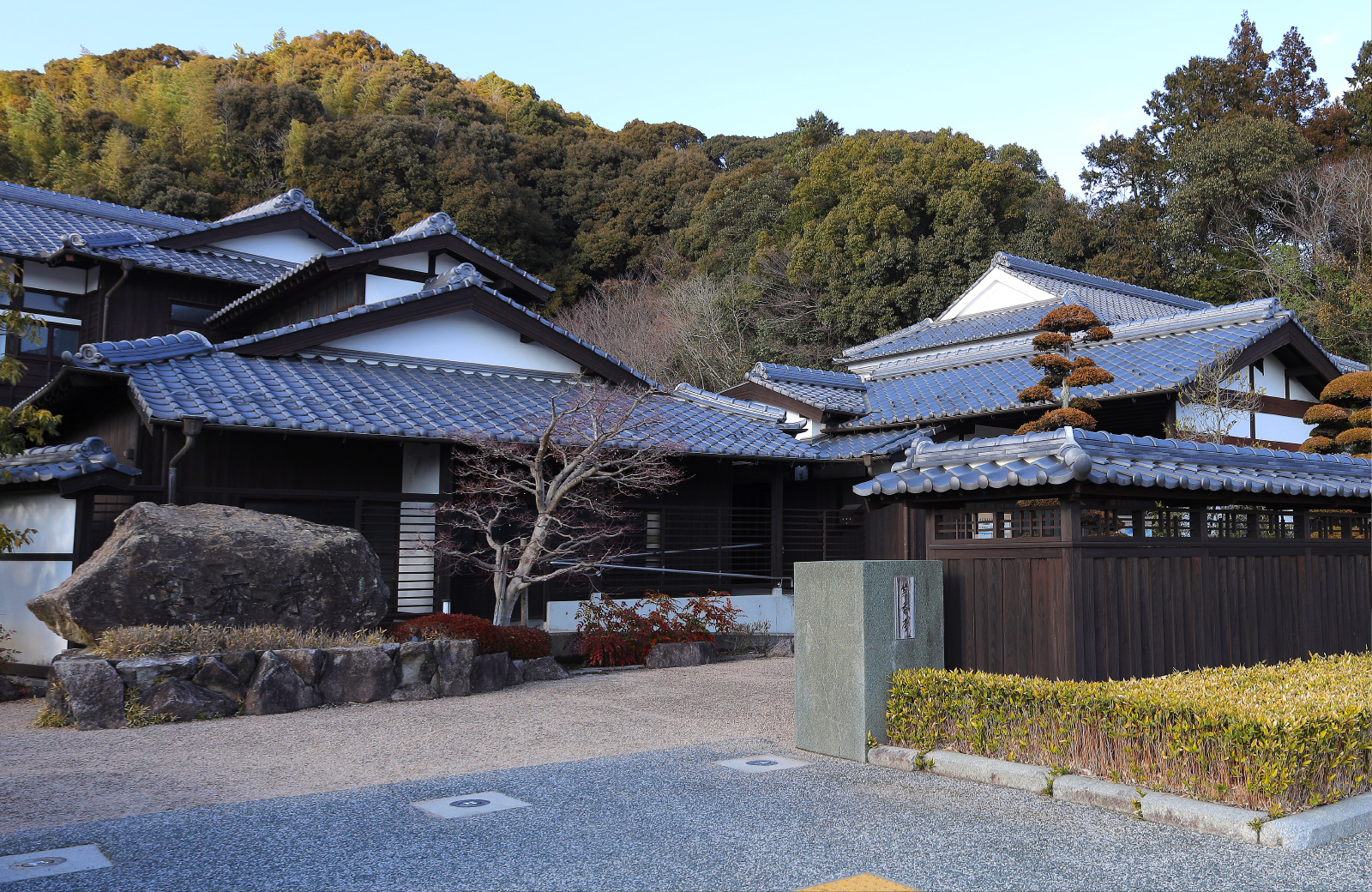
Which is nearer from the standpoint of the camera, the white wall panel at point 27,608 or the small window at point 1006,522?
the small window at point 1006,522

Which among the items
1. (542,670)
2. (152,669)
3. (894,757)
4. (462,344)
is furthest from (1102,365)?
(152,669)

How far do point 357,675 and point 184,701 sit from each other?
5.06ft

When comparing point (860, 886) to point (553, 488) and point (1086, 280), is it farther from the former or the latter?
point (1086, 280)

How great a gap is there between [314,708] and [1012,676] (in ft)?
20.9

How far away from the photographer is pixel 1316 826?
4992mm

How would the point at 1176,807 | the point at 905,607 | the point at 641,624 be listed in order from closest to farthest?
the point at 1176,807
the point at 905,607
the point at 641,624

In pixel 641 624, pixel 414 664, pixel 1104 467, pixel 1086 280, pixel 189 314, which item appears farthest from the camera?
pixel 1086 280

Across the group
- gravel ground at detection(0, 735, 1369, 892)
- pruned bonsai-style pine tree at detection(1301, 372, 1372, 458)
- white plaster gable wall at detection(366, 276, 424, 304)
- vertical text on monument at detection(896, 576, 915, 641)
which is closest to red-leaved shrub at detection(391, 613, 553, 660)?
gravel ground at detection(0, 735, 1369, 892)

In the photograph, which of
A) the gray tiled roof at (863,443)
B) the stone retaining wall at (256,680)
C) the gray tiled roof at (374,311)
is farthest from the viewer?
the gray tiled roof at (863,443)

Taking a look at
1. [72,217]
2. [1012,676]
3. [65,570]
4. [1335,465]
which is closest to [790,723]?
[1012,676]

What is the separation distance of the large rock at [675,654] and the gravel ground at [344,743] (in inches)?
69.5

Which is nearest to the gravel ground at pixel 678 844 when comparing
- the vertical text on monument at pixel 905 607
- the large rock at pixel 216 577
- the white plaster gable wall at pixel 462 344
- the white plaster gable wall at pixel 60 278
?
the vertical text on monument at pixel 905 607

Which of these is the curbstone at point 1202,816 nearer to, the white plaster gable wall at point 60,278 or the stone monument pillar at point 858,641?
the stone monument pillar at point 858,641

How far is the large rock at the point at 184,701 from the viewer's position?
852 cm
